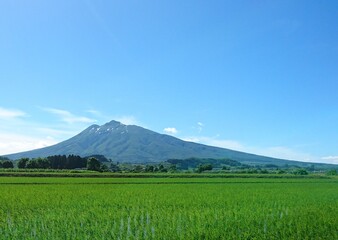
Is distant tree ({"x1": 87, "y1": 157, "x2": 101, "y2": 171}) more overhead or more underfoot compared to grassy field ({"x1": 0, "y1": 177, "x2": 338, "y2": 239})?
more overhead

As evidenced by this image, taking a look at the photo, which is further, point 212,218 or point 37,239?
point 212,218

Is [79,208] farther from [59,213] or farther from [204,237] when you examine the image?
[204,237]

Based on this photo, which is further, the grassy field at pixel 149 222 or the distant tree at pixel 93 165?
the distant tree at pixel 93 165

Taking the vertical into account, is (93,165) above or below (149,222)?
above

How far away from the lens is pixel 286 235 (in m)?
10.9

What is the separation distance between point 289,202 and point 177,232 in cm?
1082

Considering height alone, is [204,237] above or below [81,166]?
below

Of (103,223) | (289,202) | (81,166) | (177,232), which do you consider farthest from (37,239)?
(81,166)

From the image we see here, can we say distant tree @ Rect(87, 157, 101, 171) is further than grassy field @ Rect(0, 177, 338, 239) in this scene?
Yes

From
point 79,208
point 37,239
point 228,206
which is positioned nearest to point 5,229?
point 37,239

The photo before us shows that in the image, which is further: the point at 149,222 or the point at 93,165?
the point at 93,165

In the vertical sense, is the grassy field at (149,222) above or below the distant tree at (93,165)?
below

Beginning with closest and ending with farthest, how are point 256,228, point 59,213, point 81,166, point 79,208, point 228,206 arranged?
1. point 256,228
2. point 59,213
3. point 79,208
4. point 228,206
5. point 81,166

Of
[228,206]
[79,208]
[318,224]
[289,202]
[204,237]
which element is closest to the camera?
[204,237]
